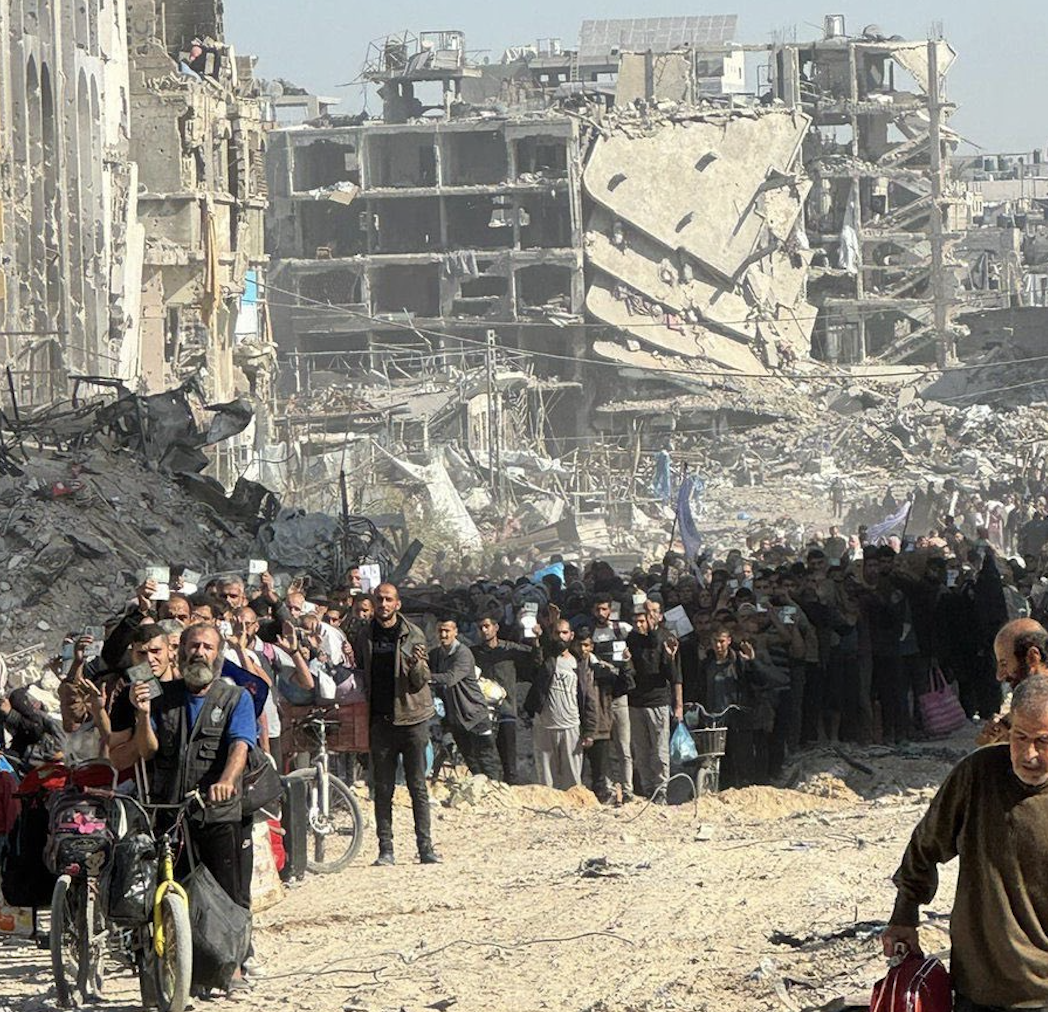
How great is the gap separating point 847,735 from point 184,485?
11.8 m

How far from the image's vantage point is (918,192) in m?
92.8

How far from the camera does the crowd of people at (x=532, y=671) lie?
893 cm

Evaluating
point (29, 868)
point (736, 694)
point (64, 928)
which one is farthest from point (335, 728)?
point (736, 694)

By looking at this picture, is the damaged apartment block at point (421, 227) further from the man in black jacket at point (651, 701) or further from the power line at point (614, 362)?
the man in black jacket at point (651, 701)

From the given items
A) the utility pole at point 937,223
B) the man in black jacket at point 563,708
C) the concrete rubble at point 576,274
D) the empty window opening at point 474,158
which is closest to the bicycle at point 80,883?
the man in black jacket at point 563,708

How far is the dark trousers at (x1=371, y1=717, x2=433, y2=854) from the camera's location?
516 inches

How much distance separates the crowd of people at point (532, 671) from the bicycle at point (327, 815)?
0.95 ft

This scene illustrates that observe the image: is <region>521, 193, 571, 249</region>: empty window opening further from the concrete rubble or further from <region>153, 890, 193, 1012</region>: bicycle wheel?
<region>153, 890, 193, 1012</region>: bicycle wheel

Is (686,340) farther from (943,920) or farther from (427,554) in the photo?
(943,920)

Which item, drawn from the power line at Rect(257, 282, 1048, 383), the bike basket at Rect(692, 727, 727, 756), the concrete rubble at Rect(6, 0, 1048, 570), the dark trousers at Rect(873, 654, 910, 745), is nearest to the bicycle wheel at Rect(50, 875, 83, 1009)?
the bike basket at Rect(692, 727, 727, 756)

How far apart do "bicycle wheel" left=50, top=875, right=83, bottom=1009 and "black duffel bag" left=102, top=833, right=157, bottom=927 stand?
0.46 metres

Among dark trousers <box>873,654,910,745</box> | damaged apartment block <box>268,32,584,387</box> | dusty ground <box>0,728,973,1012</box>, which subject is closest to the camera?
dusty ground <box>0,728,973,1012</box>

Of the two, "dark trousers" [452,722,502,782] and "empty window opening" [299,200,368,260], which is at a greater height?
"empty window opening" [299,200,368,260]

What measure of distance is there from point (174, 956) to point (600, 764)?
902cm
